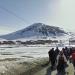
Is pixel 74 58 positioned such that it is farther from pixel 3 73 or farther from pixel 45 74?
pixel 3 73

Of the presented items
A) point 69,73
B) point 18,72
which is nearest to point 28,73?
point 18,72

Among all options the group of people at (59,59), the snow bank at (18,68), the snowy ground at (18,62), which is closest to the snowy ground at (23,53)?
the snowy ground at (18,62)

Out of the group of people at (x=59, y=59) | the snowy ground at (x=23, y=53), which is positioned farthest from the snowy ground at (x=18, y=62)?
the group of people at (x=59, y=59)

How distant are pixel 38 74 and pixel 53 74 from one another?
1306mm

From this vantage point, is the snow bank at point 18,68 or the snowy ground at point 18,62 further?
the snowy ground at point 18,62

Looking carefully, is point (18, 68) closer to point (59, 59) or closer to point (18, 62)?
point (59, 59)

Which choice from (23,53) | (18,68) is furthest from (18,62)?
(23,53)

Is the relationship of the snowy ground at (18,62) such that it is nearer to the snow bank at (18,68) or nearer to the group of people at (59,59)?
the snow bank at (18,68)

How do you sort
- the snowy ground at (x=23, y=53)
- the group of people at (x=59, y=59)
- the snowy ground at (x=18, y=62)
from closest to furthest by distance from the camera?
1. the group of people at (x=59, y=59)
2. the snowy ground at (x=18, y=62)
3. the snowy ground at (x=23, y=53)

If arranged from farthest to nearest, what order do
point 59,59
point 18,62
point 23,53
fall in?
point 23,53 → point 18,62 → point 59,59

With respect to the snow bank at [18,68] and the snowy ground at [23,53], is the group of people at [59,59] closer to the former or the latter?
the snow bank at [18,68]

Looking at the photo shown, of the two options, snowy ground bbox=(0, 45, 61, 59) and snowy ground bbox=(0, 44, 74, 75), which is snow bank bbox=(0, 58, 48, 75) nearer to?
snowy ground bbox=(0, 44, 74, 75)

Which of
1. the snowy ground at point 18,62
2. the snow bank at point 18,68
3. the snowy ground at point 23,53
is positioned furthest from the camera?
the snowy ground at point 23,53

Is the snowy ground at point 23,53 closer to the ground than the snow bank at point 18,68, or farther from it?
farther from it
